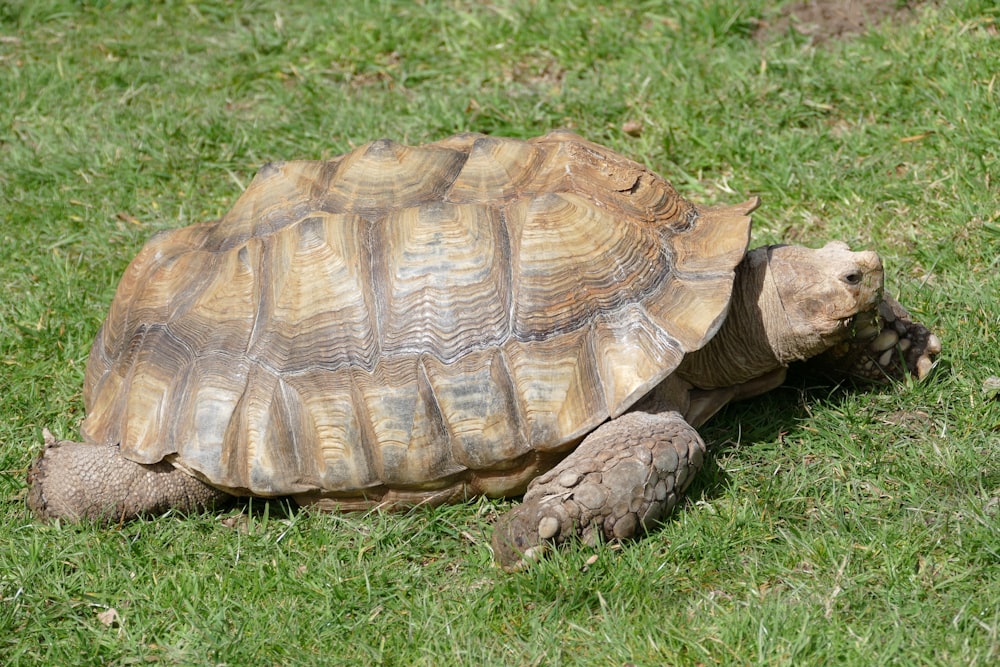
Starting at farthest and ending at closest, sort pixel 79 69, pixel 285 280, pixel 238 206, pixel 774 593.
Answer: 1. pixel 79 69
2. pixel 238 206
3. pixel 285 280
4. pixel 774 593

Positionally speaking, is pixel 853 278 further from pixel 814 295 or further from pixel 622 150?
pixel 622 150

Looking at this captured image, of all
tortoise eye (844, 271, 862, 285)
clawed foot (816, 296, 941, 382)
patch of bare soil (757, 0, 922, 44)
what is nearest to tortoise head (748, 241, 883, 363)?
tortoise eye (844, 271, 862, 285)

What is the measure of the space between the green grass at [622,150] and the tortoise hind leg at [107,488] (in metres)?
0.07

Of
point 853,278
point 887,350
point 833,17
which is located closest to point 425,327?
point 853,278

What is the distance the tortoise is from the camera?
3.58 m

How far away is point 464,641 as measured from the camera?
3.27 metres

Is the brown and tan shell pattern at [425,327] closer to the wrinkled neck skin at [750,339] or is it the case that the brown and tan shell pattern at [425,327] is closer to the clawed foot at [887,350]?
the wrinkled neck skin at [750,339]

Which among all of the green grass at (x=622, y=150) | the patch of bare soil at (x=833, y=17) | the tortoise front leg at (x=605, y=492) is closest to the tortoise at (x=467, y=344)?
the tortoise front leg at (x=605, y=492)

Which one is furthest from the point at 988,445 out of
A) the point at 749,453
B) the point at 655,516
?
the point at 655,516

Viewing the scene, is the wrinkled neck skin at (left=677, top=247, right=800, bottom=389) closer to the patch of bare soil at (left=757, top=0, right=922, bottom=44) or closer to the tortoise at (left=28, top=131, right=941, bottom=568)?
the tortoise at (left=28, top=131, right=941, bottom=568)

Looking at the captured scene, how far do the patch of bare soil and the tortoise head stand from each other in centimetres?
253

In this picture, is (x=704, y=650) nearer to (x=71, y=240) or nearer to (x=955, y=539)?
(x=955, y=539)

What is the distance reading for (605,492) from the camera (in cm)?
342

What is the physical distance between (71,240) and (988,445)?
14.0 feet
